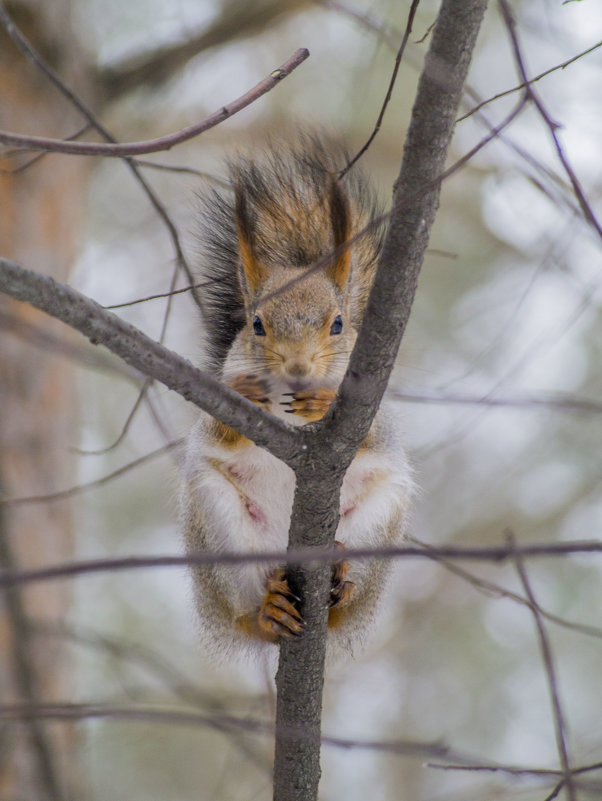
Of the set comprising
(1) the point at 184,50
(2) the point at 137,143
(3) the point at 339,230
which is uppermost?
(1) the point at 184,50

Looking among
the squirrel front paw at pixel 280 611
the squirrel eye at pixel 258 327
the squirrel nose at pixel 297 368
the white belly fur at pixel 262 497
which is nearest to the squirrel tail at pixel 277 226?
the squirrel eye at pixel 258 327

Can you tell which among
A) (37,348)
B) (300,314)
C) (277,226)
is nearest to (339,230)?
(300,314)

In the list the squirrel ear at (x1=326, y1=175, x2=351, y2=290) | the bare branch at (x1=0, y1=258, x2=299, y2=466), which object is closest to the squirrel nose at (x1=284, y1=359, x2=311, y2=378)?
the squirrel ear at (x1=326, y1=175, x2=351, y2=290)

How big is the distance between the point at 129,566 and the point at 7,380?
273cm

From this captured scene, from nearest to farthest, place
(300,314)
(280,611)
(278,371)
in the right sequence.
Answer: (280,611)
(278,371)
(300,314)

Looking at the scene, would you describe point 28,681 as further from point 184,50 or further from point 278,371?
point 184,50

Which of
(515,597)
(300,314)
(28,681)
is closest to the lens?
(515,597)

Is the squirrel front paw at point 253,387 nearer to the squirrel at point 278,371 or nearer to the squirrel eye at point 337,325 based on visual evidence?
the squirrel at point 278,371

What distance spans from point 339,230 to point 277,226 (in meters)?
0.31

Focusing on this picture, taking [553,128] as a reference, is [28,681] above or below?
below

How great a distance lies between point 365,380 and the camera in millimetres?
1295

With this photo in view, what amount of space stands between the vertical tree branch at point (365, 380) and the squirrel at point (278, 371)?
0.39 ft

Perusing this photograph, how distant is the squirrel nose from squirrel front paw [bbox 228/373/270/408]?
0.32ft

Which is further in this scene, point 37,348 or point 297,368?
point 37,348
